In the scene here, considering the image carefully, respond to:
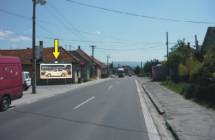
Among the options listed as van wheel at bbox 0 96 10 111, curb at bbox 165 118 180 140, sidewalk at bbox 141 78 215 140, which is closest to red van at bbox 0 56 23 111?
van wheel at bbox 0 96 10 111

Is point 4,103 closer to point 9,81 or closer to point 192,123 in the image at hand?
point 9,81

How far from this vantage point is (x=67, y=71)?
5012 cm

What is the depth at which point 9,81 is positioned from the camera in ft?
59.0

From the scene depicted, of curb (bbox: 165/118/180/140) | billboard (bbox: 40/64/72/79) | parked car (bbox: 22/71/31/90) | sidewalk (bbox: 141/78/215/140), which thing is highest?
billboard (bbox: 40/64/72/79)

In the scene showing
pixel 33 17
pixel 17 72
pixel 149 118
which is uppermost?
pixel 33 17

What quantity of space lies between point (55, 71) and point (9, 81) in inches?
1226

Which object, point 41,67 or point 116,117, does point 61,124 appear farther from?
point 41,67

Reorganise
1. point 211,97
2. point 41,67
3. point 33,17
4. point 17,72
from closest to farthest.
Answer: point 211,97, point 17,72, point 33,17, point 41,67

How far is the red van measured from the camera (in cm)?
1719

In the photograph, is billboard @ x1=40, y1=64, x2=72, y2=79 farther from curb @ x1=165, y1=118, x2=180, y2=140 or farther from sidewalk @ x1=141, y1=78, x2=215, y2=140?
curb @ x1=165, y1=118, x2=180, y2=140

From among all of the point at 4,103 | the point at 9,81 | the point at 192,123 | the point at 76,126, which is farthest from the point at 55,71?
the point at 192,123

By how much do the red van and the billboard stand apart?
29.6m

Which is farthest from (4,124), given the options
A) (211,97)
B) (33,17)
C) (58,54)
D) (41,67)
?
(58,54)

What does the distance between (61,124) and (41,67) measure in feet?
123
